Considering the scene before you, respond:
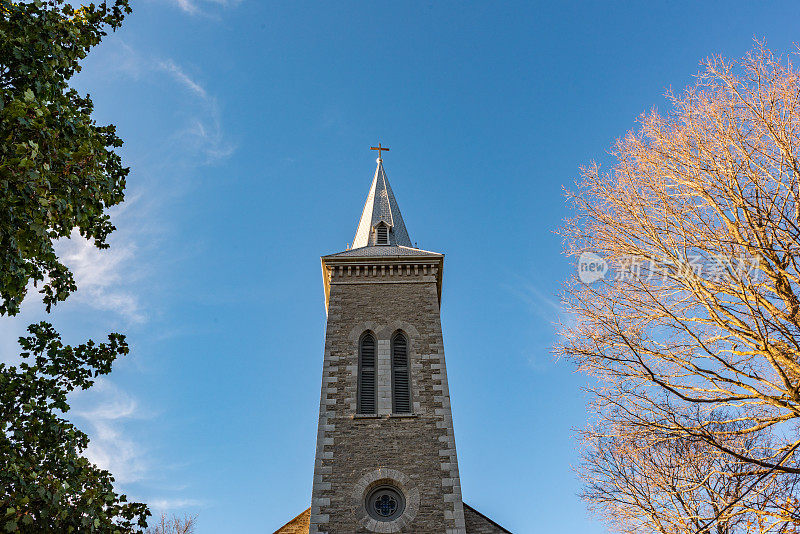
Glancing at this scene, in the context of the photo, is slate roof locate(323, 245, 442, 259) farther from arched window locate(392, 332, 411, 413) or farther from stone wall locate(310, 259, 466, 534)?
arched window locate(392, 332, 411, 413)

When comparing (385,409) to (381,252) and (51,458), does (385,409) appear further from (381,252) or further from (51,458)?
(51,458)

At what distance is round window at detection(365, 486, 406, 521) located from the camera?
51.9ft

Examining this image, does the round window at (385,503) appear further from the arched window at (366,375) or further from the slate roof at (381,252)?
the slate roof at (381,252)

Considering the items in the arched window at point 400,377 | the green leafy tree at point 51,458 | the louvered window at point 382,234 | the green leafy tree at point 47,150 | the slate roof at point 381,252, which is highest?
the louvered window at point 382,234

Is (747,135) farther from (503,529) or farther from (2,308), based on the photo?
(503,529)

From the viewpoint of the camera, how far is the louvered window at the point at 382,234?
25812 millimetres

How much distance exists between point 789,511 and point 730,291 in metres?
3.22

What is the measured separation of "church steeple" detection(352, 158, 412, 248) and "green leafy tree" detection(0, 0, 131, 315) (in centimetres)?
1771

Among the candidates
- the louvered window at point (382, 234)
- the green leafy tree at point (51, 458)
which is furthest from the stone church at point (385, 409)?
the green leafy tree at point (51, 458)

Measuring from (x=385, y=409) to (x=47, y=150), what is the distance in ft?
43.0

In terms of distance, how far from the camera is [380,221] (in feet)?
86.6

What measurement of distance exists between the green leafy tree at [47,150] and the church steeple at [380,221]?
58.1 feet

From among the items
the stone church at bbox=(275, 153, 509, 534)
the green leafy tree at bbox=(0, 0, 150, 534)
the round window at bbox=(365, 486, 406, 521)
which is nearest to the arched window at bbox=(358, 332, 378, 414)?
the stone church at bbox=(275, 153, 509, 534)

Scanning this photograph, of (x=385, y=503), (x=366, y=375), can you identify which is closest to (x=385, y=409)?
(x=366, y=375)
